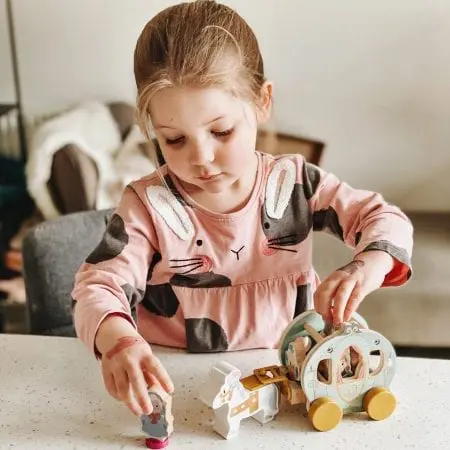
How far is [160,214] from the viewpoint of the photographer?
978 millimetres

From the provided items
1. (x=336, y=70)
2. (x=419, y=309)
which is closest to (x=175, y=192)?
(x=419, y=309)

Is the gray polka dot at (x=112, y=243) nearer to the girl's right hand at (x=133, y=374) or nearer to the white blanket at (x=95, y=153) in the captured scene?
the girl's right hand at (x=133, y=374)

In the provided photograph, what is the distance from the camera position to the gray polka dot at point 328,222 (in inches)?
39.7

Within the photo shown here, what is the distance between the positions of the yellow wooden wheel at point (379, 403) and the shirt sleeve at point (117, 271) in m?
0.29

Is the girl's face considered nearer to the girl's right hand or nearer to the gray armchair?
the girl's right hand

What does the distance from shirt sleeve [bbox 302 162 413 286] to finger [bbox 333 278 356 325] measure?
0.09 meters

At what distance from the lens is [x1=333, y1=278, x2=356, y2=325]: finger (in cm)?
80

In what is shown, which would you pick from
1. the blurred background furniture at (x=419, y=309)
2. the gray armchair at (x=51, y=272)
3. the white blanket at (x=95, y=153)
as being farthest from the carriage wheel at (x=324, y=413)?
the white blanket at (x=95, y=153)

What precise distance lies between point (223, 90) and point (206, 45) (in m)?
0.06

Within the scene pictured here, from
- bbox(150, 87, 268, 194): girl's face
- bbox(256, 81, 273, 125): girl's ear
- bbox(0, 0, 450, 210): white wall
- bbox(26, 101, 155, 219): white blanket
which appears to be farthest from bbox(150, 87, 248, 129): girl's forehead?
bbox(0, 0, 450, 210): white wall

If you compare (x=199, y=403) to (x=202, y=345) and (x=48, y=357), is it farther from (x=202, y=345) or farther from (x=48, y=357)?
(x=48, y=357)

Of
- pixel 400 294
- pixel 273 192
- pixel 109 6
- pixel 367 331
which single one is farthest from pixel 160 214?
pixel 109 6

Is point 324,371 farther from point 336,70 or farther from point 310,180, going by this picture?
point 336,70

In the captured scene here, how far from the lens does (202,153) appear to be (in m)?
0.87
